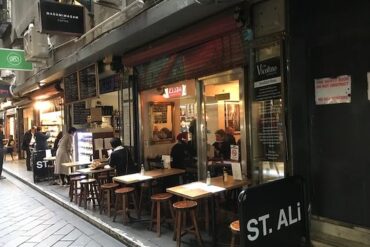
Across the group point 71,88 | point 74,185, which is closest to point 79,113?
point 71,88

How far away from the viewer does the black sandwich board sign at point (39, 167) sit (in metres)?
11.5

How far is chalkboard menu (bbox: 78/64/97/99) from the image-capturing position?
9.41m

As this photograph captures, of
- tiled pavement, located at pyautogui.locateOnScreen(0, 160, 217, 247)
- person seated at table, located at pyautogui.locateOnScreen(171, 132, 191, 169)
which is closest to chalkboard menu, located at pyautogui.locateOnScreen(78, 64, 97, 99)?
tiled pavement, located at pyautogui.locateOnScreen(0, 160, 217, 247)

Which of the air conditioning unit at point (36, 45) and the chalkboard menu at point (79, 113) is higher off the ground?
the air conditioning unit at point (36, 45)

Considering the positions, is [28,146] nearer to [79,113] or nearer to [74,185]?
[79,113]

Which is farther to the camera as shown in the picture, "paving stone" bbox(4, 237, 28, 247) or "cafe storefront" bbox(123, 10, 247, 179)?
"paving stone" bbox(4, 237, 28, 247)

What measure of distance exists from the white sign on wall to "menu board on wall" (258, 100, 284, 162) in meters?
0.53

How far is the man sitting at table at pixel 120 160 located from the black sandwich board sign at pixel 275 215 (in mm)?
4539

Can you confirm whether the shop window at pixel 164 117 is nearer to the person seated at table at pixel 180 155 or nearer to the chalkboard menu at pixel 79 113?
the person seated at table at pixel 180 155

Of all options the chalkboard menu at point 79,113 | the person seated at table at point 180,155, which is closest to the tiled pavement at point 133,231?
the person seated at table at point 180,155

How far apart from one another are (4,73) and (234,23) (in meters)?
18.9

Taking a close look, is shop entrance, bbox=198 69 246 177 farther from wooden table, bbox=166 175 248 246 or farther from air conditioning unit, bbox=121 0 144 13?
air conditioning unit, bbox=121 0 144 13

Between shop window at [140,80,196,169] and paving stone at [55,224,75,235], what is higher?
shop window at [140,80,196,169]

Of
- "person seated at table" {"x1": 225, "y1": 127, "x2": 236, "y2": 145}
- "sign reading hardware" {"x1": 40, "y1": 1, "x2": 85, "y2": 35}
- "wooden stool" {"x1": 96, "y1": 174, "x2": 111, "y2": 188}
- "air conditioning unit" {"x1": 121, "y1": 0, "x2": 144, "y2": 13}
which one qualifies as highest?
"sign reading hardware" {"x1": 40, "y1": 1, "x2": 85, "y2": 35}
